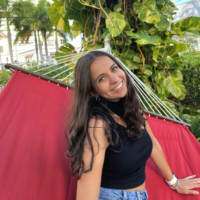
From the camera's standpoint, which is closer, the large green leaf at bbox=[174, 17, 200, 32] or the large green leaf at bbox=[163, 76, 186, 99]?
the large green leaf at bbox=[174, 17, 200, 32]

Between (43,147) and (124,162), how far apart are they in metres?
0.44

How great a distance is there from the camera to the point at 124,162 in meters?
0.77

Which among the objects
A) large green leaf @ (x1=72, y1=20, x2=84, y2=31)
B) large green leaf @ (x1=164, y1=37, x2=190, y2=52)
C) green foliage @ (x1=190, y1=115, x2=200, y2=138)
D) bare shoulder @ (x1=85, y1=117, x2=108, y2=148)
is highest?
large green leaf @ (x1=72, y1=20, x2=84, y2=31)

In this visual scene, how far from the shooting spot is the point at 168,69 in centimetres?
209

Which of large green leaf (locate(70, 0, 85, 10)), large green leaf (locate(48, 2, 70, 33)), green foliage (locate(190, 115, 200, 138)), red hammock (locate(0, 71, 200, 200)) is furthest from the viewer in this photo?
green foliage (locate(190, 115, 200, 138))

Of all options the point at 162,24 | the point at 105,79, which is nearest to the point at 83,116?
the point at 105,79

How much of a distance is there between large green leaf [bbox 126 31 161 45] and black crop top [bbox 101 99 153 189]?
0.93 m

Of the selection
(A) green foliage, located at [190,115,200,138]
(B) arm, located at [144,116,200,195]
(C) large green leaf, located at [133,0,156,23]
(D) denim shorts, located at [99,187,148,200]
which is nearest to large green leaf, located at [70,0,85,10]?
(C) large green leaf, located at [133,0,156,23]

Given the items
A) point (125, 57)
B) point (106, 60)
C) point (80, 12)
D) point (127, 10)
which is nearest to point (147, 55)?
point (125, 57)

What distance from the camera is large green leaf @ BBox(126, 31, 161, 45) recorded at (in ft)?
5.29

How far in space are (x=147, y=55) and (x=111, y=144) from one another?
1.40 meters

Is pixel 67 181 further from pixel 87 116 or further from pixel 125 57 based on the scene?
pixel 125 57

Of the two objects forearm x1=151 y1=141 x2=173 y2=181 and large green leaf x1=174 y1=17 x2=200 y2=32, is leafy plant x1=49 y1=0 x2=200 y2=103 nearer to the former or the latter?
large green leaf x1=174 y1=17 x2=200 y2=32

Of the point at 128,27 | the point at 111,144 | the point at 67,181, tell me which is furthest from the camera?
the point at 128,27
